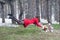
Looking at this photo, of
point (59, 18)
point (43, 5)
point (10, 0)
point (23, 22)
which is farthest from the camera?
point (43, 5)

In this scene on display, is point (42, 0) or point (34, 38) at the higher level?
point (42, 0)

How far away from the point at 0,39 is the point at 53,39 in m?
1.61

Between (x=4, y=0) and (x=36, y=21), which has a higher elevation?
(x=4, y=0)

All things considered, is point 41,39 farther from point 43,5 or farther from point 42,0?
point 43,5

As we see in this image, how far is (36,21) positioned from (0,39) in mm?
2125

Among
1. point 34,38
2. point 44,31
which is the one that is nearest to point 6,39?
point 34,38

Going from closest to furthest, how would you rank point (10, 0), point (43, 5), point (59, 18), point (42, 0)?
point (10, 0) < point (59, 18) < point (42, 0) < point (43, 5)

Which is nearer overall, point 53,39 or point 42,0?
point 53,39

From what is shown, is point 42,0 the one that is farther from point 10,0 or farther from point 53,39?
point 53,39

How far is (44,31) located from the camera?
10281mm

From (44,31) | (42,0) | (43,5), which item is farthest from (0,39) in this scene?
(43,5)

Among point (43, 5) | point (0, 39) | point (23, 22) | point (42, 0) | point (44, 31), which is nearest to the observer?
point (0, 39)

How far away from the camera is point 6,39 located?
25.9 feet

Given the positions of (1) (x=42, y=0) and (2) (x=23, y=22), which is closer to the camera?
(2) (x=23, y=22)
